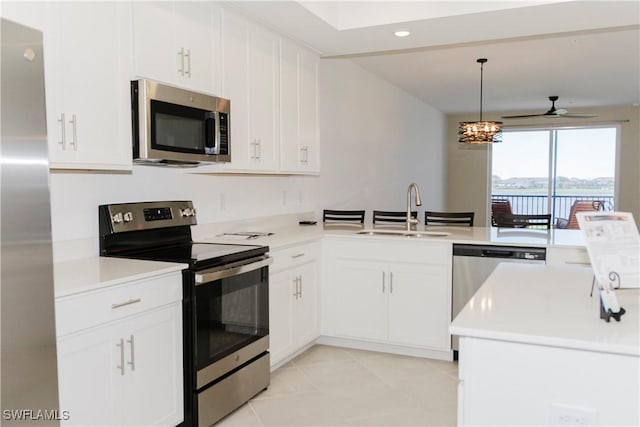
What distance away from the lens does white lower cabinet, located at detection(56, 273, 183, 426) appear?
6.31ft

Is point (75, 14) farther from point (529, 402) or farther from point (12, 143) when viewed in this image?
point (529, 402)

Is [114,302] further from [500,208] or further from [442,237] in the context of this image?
[500,208]

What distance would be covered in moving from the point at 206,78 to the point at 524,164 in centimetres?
827

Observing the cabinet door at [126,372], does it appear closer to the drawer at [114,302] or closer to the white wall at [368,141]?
the drawer at [114,302]

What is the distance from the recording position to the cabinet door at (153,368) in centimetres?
216

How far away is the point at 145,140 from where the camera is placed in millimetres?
2490

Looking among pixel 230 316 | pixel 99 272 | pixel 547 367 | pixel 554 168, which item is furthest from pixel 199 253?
pixel 554 168

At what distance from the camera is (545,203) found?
981 cm

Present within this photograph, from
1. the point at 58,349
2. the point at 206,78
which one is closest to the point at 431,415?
the point at 58,349

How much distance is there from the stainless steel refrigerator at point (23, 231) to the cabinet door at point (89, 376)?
0.67 ft

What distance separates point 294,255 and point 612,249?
2.22 meters

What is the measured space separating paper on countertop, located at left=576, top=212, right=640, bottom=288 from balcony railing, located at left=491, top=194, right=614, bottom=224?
8429mm

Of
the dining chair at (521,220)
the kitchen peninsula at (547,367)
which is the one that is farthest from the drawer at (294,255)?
the dining chair at (521,220)

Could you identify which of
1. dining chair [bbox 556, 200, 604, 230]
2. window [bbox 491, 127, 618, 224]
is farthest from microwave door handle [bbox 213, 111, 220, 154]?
window [bbox 491, 127, 618, 224]
